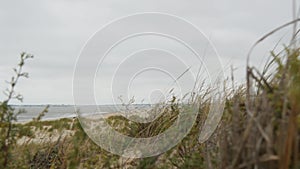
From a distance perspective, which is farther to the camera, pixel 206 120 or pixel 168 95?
pixel 168 95

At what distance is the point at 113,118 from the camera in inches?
183

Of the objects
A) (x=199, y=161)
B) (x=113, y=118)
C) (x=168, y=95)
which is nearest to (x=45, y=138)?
(x=113, y=118)

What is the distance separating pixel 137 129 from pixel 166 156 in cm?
102

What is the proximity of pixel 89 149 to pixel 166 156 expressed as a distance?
32.2 inches

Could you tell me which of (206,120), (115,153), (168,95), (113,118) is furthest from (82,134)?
(168,95)

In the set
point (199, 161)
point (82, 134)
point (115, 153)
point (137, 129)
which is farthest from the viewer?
point (137, 129)

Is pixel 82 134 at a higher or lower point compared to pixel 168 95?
lower

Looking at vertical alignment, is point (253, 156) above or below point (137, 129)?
below

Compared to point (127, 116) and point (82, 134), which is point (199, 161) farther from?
point (127, 116)

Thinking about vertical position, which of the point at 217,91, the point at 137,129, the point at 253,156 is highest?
the point at 217,91

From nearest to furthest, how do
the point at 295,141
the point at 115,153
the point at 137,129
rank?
the point at 295,141 < the point at 115,153 < the point at 137,129

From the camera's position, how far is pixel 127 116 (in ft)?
15.3

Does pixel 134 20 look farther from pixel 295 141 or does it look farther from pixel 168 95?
pixel 295 141

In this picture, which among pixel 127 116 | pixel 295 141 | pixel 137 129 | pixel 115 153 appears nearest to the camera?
pixel 295 141
